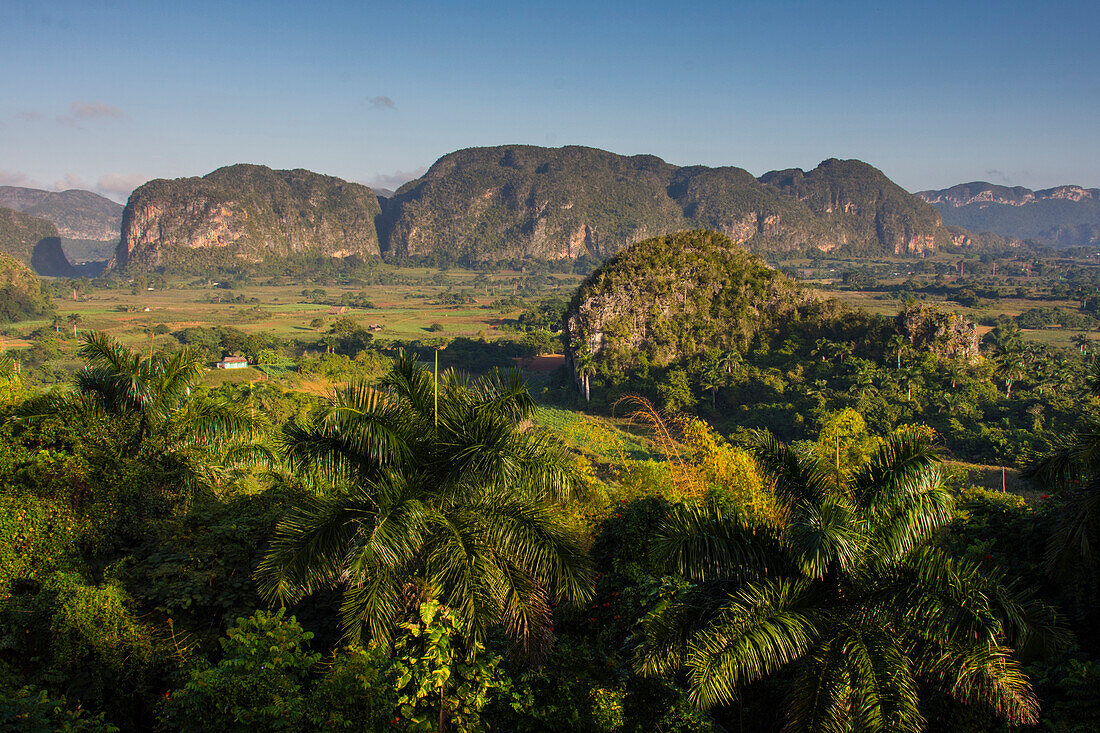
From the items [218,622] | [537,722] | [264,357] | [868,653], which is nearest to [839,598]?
[868,653]

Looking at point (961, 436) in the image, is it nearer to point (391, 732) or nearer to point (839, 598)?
point (839, 598)

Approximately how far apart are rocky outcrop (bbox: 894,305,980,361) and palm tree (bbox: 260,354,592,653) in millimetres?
42393

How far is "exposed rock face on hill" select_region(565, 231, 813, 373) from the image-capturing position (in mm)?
52438

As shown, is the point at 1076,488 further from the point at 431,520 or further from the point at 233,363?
the point at 233,363

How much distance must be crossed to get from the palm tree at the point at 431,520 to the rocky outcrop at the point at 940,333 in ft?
139

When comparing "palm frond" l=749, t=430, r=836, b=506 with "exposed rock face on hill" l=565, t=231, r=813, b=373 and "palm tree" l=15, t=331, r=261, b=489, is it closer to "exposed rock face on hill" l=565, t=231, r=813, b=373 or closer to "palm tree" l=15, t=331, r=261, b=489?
"palm tree" l=15, t=331, r=261, b=489

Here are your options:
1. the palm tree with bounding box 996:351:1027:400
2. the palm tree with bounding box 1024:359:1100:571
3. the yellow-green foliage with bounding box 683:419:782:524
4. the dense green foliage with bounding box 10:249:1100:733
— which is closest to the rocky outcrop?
the palm tree with bounding box 996:351:1027:400

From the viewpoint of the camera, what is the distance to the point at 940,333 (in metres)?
41.8

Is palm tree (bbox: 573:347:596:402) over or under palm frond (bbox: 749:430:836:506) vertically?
under

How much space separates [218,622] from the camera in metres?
7.63

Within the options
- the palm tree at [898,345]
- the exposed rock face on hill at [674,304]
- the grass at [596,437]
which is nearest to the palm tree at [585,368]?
the exposed rock face on hill at [674,304]

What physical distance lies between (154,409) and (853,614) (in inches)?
350

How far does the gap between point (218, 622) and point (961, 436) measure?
114ft

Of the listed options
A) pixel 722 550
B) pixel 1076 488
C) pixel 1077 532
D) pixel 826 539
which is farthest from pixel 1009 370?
pixel 826 539
